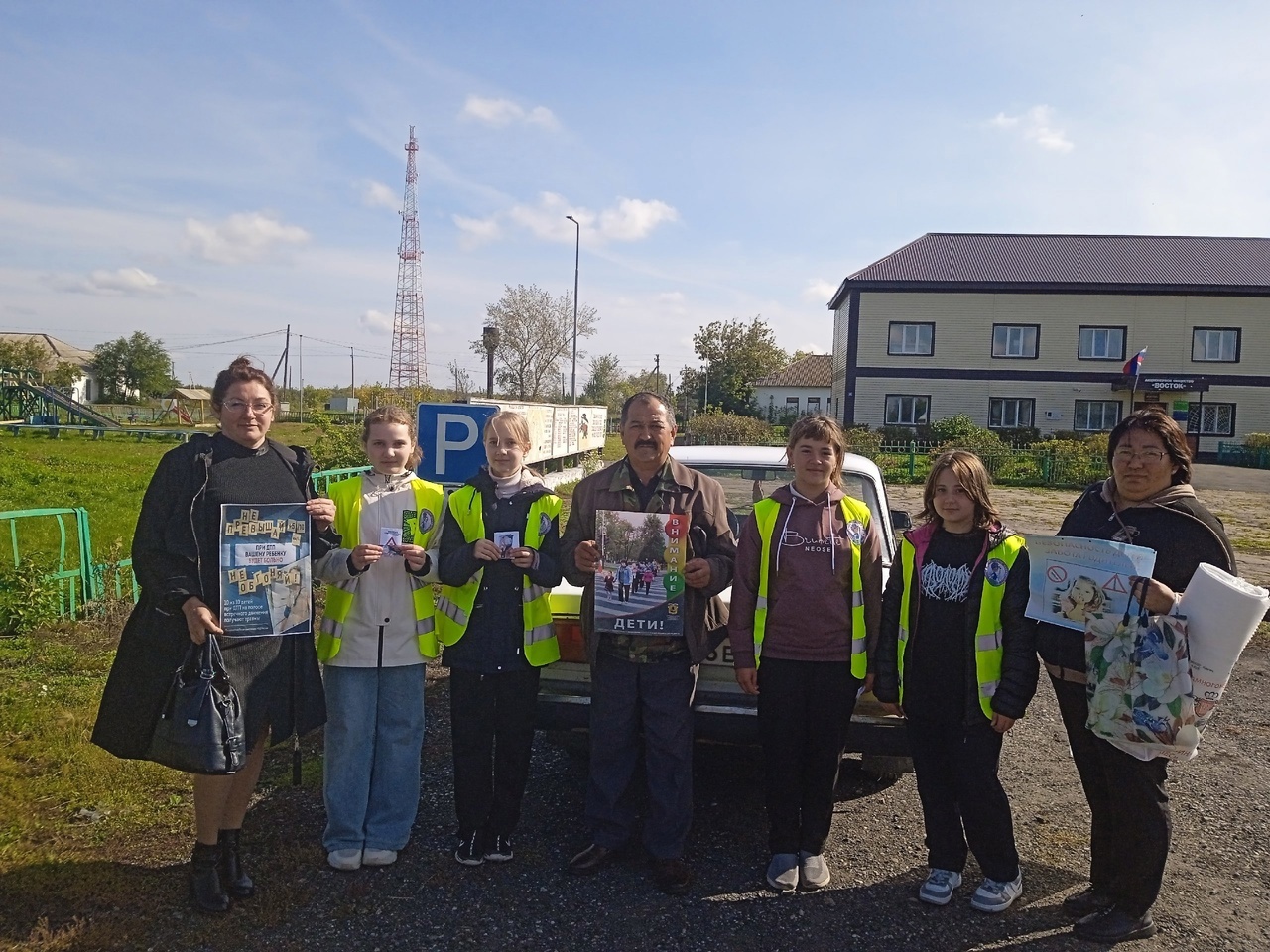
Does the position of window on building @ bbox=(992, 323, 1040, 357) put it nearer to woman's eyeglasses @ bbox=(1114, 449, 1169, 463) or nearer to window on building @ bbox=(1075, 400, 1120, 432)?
window on building @ bbox=(1075, 400, 1120, 432)

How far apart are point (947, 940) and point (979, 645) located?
106cm

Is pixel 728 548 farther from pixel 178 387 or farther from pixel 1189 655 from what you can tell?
pixel 178 387

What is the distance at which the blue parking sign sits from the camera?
25.4ft

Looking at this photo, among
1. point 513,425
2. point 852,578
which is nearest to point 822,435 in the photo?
point 852,578

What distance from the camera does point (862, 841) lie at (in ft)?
13.5

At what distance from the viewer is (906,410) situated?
38.3 metres

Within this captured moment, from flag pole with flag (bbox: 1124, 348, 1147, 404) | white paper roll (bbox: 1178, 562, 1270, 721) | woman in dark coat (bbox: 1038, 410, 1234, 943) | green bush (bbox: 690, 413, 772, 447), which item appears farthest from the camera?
flag pole with flag (bbox: 1124, 348, 1147, 404)

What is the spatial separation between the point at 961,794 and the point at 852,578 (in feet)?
3.04

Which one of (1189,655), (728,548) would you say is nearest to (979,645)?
(1189,655)

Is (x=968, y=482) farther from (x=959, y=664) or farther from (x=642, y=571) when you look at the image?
(x=642, y=571)

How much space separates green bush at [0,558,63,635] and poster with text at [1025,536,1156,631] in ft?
22.7

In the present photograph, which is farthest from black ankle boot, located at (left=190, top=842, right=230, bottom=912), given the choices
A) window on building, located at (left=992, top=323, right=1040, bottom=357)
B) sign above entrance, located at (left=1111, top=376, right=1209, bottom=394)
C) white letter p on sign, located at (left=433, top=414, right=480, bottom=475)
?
sign above entrance, located at (left=1111, top=376, right=1209, bottom=394)

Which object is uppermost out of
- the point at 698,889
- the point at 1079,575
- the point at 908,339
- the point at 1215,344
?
the point at 1215,344

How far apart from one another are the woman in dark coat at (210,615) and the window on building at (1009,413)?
124 feet
